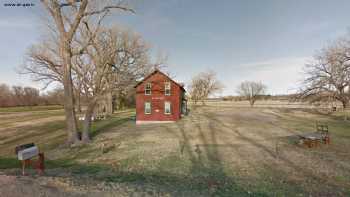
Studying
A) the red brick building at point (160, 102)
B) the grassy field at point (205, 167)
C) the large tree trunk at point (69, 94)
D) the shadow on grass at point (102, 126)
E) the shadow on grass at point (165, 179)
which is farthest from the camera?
the red brick building at point (160, 102)

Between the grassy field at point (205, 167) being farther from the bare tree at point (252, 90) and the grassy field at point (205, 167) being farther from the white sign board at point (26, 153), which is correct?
the bare tree at point (252, 90)

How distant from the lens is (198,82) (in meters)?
63.4

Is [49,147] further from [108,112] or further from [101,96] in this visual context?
[108,112]

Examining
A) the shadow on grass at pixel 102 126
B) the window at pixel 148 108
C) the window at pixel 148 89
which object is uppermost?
the window at pixel 148 89

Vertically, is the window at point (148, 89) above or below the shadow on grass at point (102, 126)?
above

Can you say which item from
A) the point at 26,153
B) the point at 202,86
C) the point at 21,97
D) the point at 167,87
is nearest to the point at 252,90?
the point at 202,86

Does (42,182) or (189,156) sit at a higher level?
(42,182)

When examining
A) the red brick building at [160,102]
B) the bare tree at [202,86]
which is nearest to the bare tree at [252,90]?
the bare tree at [202,86]

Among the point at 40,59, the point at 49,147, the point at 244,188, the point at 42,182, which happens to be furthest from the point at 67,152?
the point at 40,59

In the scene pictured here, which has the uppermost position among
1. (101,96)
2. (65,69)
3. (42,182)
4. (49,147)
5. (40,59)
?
(40,59)

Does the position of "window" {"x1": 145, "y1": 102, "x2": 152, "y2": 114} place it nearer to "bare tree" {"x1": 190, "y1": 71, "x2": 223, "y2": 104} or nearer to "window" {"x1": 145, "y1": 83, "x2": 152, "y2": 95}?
"window" {"x1": 145, "y1": 83, "x2": 152, "y2": 95}

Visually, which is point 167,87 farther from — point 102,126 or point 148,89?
point 102,126

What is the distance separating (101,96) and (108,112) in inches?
887

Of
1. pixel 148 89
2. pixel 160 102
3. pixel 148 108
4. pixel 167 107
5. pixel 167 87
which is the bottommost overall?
pixel 148 108
